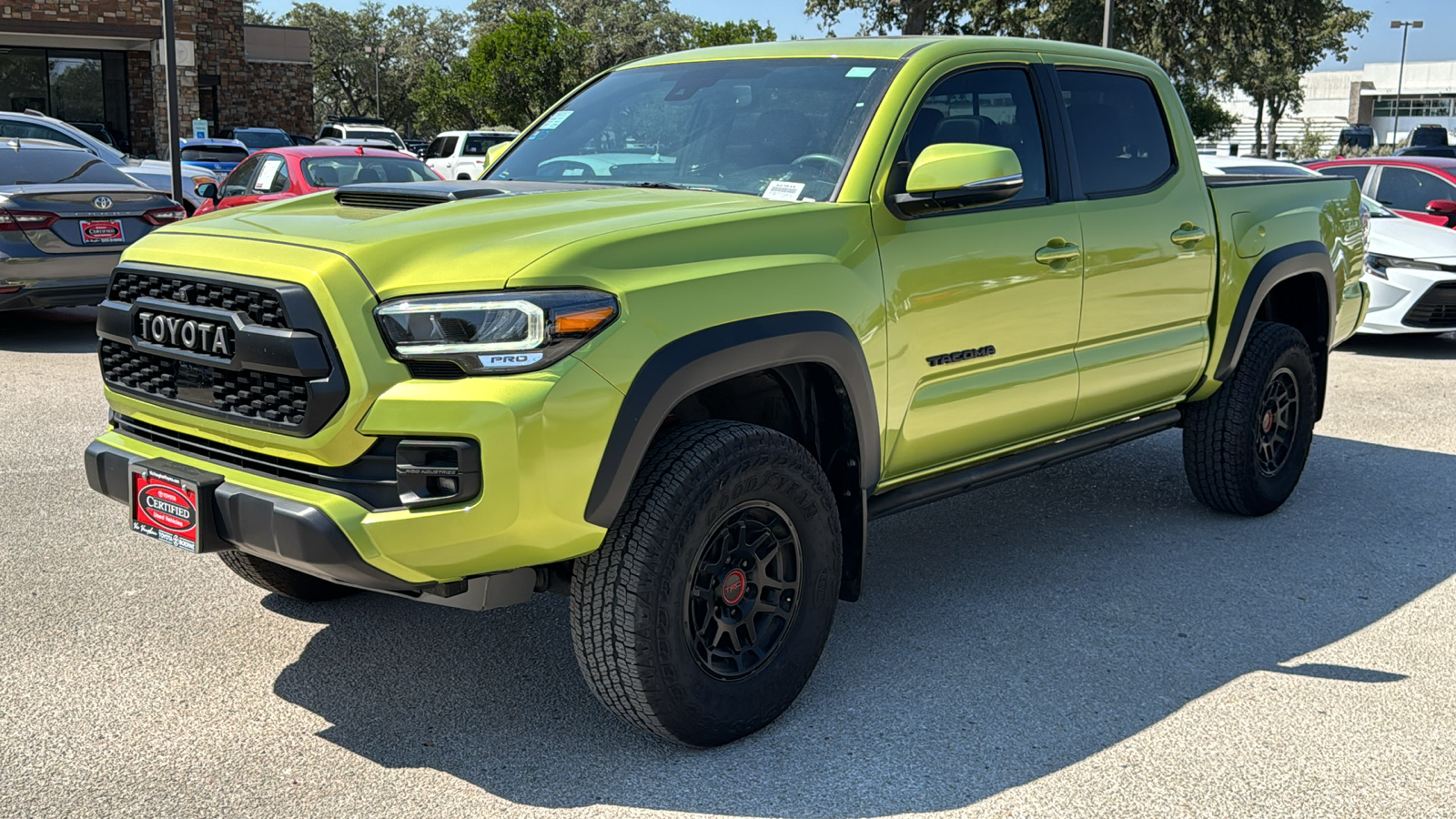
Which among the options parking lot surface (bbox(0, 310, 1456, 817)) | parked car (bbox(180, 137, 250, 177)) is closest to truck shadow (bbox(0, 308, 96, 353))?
parking lot surface (bbox(0, 310, 1456, 817))

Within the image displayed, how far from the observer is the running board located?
13.8 ft

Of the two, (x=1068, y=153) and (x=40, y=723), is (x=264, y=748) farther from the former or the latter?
(x=1068, y=153)

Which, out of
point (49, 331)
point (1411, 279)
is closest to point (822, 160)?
point (1411, 279)

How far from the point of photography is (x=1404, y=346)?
38.5 ft

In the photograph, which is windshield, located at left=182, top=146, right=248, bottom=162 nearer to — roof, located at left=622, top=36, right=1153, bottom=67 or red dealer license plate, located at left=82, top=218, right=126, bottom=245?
Result: red dealer license plate, located at left=82, top=218, right=126, bottom=245

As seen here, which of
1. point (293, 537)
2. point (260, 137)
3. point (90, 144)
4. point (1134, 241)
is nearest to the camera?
point (293, 537)

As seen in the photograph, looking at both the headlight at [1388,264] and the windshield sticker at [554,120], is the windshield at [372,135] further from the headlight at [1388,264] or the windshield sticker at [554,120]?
the windshield sticker at [554,120]

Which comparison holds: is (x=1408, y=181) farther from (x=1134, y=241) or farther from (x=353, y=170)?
(x=353, y=170)

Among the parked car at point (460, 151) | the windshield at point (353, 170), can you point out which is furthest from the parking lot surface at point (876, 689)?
the parked car at point (460, 151)

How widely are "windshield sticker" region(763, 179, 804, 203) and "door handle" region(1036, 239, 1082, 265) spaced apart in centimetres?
93

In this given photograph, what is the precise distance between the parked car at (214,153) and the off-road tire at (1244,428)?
805 inches

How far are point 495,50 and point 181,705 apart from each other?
48513 millimetres

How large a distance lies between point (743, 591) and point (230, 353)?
1.45 metres

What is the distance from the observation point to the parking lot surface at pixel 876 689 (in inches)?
133
